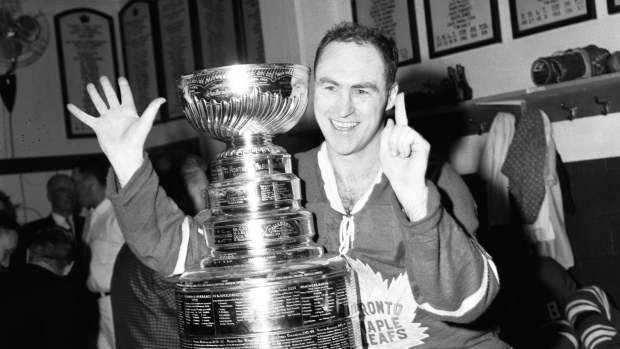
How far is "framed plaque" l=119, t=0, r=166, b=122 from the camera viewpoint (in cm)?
782

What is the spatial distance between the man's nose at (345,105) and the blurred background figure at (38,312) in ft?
7.76

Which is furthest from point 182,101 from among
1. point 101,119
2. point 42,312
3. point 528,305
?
point 528,305

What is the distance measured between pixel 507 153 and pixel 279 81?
3.39 m

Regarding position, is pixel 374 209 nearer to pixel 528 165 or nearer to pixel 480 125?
pixel 528 165

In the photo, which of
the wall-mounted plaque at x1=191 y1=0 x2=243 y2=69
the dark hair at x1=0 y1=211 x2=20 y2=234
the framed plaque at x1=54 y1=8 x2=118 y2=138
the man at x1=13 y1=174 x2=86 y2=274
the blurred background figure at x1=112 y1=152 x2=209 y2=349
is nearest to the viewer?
the blurred background figure at x1=112 y1=152 x2=209 y2=349

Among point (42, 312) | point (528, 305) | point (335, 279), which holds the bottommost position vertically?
point (528, 305)

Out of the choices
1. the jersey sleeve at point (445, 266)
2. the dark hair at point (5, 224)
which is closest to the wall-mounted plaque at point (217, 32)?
the dark hair at point (5, 224)

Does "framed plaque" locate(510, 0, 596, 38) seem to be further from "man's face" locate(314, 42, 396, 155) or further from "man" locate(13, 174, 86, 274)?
"man" locate(13, 174, 86, 274)

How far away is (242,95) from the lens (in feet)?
4.98

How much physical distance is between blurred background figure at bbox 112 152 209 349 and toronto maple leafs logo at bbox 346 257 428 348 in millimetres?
1094

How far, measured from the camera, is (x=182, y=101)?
158 cm

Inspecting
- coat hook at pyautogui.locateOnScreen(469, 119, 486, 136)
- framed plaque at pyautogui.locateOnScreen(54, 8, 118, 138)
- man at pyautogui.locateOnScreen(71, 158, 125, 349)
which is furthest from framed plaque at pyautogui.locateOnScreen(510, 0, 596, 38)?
framed plaque at pyautogui.locateOnScreen(54, 8, 118, 138)

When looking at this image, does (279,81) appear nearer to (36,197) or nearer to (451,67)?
(451,67)

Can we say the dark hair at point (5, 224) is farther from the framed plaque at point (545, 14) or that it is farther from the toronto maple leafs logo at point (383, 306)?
the framed plaque at point (545, 14)
